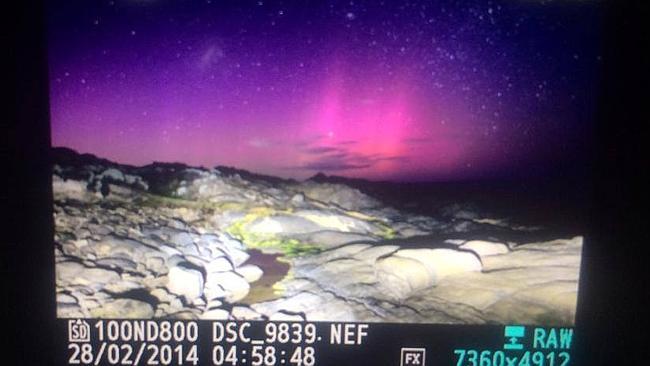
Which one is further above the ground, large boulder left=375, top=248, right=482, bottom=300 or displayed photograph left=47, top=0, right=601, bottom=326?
displayed photograph left=47, top=0, right=601, bottom=326

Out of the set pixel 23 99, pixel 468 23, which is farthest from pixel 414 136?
pixel 23 99

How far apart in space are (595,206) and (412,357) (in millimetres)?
880

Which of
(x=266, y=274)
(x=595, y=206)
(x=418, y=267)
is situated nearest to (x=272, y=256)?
(x=266, y=274)

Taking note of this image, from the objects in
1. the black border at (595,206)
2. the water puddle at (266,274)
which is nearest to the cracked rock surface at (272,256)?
the water puddle at (266,274)

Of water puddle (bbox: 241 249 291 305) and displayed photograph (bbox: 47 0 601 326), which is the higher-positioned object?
displayed photograph (bbox: 47 0 601 326)

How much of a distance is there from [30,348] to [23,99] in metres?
0.91

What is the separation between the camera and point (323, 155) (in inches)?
64.8

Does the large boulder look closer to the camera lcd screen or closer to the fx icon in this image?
the camera lcd screen

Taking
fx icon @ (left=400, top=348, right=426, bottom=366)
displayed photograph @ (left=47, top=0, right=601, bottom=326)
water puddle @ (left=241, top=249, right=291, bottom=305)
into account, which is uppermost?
displayed photograph @ (left=47, top=0, right=601, bottom=326)

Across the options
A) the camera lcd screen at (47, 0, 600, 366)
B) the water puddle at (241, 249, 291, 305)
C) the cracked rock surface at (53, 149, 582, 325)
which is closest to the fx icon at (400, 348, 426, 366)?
the camera lcd screen at (47, 0, 600, 366)

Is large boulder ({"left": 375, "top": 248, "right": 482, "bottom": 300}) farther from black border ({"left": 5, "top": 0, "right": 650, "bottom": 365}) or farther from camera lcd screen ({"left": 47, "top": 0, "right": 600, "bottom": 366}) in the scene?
black border ({"left": 5, "top": 0, "right": 650, "bottom": 365})

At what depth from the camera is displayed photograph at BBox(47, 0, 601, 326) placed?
158cm

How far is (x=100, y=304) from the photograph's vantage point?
1613mm

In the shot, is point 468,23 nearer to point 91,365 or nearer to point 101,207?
point 101,207
